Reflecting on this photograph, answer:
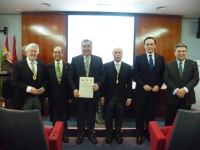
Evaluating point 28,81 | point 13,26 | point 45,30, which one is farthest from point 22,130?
point 13,26

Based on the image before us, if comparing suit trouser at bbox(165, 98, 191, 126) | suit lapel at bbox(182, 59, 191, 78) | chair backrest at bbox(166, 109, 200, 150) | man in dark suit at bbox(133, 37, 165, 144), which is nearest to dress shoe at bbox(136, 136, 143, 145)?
man in dark suit at bbox(133, 37, 165, 144)

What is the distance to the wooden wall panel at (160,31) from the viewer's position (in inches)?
219

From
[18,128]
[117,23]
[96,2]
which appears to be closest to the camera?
[18,128]

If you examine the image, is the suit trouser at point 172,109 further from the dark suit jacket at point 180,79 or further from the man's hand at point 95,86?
the man's hand at point 95,86

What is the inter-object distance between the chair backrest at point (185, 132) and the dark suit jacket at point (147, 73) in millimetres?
1193

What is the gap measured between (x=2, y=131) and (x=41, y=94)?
113cm

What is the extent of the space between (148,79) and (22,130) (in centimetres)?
188

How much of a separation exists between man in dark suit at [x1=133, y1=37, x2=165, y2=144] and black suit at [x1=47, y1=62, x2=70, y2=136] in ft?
3.52

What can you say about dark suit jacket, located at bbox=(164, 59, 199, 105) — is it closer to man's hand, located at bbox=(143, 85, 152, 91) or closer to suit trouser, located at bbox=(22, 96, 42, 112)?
man's hand, located at bbox=(143, 85, 152, 91)

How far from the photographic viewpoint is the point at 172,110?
2744 millimetres

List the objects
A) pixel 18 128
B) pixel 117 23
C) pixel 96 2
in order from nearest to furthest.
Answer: pixel 18 128, pixel 96 2, pixel 117 23

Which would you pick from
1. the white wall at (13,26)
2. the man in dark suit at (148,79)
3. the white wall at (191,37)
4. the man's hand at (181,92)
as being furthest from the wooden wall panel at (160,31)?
the white wall at (13,26)

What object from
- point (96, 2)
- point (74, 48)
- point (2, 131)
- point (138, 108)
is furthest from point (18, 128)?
point (74, 48)

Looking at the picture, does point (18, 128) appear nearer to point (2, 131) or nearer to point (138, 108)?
point (2, 131)
